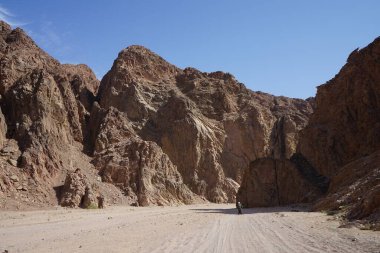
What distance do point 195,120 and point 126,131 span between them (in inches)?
798

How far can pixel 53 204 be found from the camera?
115 feet

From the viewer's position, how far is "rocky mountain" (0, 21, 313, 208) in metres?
39.6

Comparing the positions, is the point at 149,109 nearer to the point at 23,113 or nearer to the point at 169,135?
the point at 169,135

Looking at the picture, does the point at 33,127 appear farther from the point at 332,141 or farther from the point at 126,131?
the point at 332,141

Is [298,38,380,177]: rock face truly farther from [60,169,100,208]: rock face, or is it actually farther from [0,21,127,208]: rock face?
[60,169,100,208]: rock face

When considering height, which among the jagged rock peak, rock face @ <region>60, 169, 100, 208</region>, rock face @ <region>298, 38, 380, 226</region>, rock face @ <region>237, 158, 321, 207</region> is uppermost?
the jagged rock peak

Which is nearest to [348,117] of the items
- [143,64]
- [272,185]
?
[272,185]

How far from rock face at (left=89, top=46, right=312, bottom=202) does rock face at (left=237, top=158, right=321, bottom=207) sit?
23.7m

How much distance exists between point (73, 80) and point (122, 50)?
19.4m

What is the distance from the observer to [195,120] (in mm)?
78188

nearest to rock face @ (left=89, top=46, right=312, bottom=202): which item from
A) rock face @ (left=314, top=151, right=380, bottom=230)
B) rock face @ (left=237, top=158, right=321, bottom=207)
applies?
rock face @ (left=237, top=158, right=321, bottom=207)

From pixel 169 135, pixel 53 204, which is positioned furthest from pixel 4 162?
pixel 169 135

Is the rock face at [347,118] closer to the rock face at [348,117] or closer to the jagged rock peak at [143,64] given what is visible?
the rock face at [348,117]

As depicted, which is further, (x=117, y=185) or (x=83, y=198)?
(x=117, y=185)
